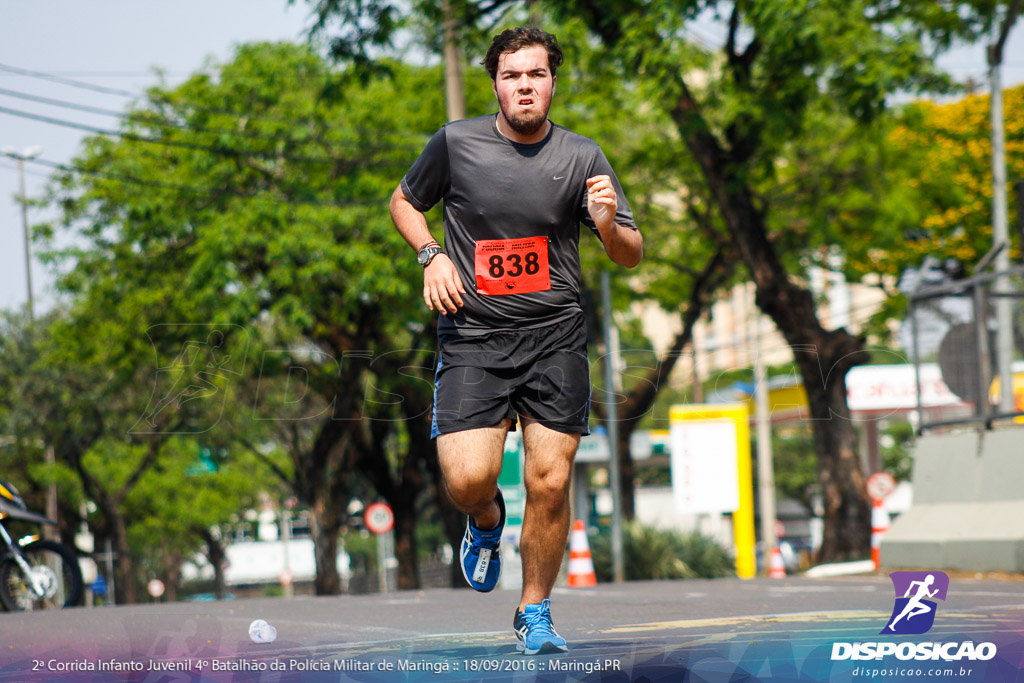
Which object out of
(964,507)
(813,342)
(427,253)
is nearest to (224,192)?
(813,342)

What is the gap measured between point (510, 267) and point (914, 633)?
6.37 feet

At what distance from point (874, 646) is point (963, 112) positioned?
29.4 meters

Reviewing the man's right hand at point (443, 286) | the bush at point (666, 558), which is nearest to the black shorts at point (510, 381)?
the man's right hand at point (443, 286)

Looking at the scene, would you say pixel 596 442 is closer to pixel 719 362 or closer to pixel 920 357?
pixel 920 357

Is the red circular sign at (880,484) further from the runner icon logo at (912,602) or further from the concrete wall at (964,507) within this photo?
the runner icon logo at (912,602)

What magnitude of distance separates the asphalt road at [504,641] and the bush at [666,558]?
995 centimetres

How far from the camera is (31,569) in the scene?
9305mm

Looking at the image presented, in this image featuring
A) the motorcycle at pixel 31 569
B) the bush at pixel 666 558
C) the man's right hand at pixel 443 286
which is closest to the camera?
the man's right hand at pixel 443 286

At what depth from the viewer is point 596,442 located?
789 inches

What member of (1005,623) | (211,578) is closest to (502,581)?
(1005,623)

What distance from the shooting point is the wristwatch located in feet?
14.4

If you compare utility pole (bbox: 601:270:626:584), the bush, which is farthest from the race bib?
the bush

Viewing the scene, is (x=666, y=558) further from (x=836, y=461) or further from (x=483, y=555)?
(x=483, y=555)

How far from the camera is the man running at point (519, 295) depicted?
4328 millimetres
